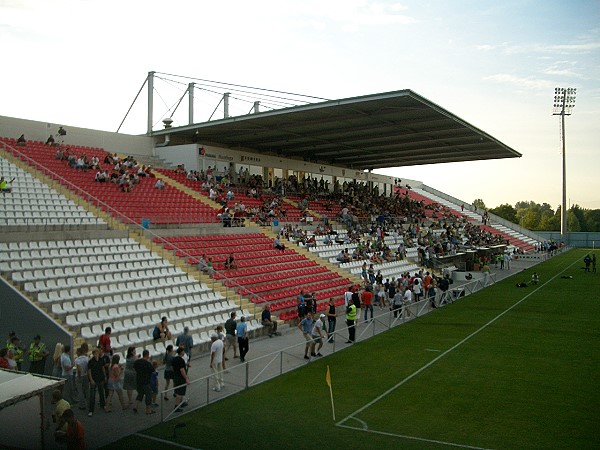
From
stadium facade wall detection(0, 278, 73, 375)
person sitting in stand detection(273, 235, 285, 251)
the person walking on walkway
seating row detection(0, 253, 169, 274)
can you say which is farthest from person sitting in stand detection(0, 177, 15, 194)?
person sitting in stand detection(273, 235, 285, 251)

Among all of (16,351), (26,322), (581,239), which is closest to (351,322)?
(26,322)

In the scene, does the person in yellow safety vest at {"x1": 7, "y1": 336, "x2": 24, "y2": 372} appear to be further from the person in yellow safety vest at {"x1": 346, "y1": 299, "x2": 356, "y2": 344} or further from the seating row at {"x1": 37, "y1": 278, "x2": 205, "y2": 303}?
the person in yellow safety vest at {"x1": 346, "y1": 299, "x2": 356, "y2": 344}

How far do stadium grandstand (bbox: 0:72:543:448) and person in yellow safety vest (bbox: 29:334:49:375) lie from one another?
0.85m

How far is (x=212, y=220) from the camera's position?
27828 mm

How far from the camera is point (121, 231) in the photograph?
21141 mm

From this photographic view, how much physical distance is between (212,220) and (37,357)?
52.2ft

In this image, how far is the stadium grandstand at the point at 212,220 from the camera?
53.6 ft

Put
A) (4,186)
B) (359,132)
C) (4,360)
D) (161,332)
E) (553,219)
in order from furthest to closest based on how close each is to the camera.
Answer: (553,219) → (359,132) → (4,186) → (161,332) → (4,360)

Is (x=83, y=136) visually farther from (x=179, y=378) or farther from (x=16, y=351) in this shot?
(x=179, y=378)

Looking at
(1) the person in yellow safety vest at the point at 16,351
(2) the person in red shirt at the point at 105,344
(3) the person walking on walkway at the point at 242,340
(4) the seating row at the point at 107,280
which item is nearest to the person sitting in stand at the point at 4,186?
(4) the seating row at the point at 107,280

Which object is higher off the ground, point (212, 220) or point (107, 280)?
point (212, 220)

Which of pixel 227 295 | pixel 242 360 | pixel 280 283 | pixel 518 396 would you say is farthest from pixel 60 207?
pixel 518 396

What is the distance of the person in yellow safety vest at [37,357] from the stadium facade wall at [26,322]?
20.9 inches

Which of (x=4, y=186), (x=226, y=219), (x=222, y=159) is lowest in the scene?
(x=226, y=219)
